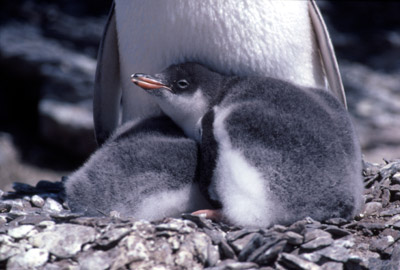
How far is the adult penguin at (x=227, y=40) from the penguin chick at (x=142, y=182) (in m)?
0.23

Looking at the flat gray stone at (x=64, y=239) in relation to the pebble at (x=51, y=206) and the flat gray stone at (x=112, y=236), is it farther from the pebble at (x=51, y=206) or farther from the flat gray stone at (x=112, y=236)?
the pebble at (x=51, y=206)

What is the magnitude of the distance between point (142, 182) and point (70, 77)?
8.11ft

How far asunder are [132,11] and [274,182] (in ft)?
2.07

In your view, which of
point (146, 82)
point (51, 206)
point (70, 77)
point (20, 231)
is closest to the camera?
point (20, 231)

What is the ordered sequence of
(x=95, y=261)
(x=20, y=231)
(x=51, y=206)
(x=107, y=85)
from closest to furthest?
(x=95, y=261)
(x=20, y=231)
(x=51, y=206)
(x=107, y=85)

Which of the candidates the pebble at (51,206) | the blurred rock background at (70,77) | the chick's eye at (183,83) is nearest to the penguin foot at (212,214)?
the chick's eye at (183,83)

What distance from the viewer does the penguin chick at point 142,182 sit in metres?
1.17

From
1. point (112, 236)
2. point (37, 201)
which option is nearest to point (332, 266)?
point (112, 236)

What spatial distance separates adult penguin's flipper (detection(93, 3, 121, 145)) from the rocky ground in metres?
0.58

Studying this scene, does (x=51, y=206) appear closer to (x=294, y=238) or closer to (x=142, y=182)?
(x=142, y=182)

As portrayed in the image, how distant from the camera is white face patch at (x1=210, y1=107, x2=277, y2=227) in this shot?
1076 millimetres

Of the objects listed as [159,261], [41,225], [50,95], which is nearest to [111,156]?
[41,225]

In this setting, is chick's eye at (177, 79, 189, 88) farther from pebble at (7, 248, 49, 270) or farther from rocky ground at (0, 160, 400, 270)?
pebble at (7, 248, 49, 270)

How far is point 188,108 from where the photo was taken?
4.20 feet
